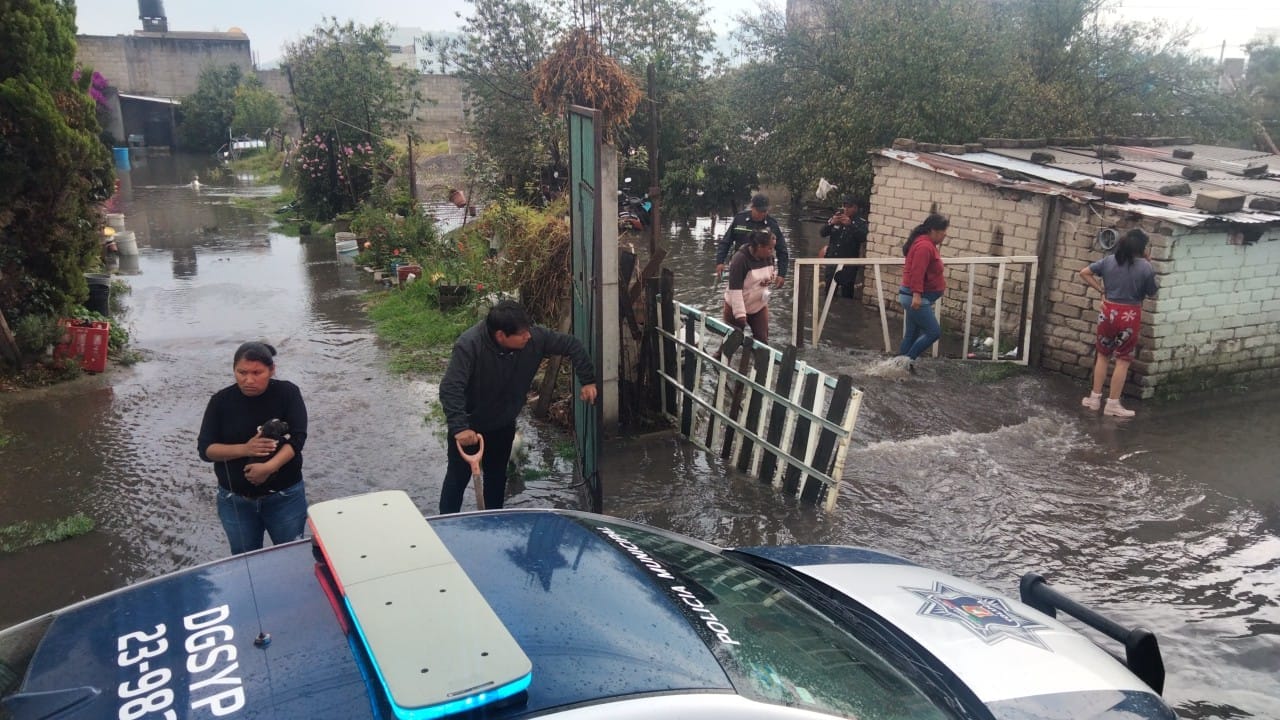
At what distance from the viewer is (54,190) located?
8.43 metres

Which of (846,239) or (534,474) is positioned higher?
(846,239)

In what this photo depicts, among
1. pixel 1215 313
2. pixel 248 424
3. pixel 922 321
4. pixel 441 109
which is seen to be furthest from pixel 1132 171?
pixel 441 109

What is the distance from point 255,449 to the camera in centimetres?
385

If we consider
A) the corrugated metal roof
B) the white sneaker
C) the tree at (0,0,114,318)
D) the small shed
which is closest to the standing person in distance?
the white sneaker

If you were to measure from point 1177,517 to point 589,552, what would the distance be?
196 inches

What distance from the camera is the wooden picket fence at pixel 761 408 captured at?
18.3 ft

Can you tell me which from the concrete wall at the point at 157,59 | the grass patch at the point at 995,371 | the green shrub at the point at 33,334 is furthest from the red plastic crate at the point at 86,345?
the concrete wall at the point at 157,59

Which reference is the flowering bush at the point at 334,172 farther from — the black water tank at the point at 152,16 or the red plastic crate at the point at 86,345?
the black water tank at the point at 152,16

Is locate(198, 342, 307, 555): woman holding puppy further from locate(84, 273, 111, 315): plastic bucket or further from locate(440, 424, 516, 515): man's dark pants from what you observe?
locate(84, 273, 111, 315): plastic bucket

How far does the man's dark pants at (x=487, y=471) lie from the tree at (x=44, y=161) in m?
6.05

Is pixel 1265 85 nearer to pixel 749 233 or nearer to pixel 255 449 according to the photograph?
pixel 749 233

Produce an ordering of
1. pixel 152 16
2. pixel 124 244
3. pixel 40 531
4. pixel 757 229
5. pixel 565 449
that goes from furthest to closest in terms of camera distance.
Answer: pixel 152 16 < pixel 124 244 < pixel 757 229 < pixel 565 449 < pixel 40 531

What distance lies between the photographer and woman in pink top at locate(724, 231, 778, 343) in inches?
295

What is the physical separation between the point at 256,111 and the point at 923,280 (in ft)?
128
